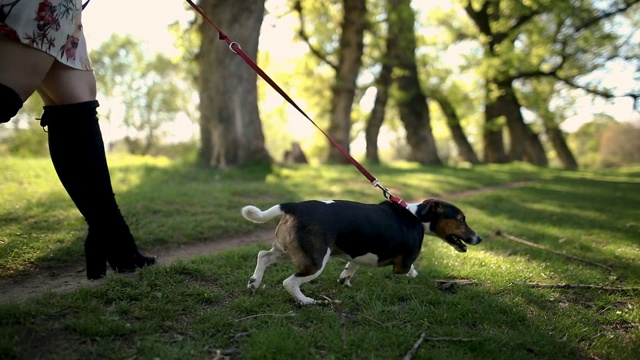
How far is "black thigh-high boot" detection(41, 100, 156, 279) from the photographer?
3199mm

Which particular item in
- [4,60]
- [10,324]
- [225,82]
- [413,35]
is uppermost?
[413,35]

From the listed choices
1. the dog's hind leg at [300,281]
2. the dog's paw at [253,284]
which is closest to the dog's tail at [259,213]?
the dog's hind leg at [300,281]

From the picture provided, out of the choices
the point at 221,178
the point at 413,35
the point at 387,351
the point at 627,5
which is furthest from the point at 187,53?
the point at 627,5

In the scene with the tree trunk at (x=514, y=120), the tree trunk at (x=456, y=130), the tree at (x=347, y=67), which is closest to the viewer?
the tree at (x=347, y=67)

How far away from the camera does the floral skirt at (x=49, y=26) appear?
102 inches

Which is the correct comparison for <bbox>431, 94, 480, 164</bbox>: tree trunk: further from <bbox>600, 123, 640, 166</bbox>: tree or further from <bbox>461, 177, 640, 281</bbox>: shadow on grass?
<bbox>600, 123, 640, 166</bbox>: tree

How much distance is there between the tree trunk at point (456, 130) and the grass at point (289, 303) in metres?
19.4

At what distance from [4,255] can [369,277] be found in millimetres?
3567

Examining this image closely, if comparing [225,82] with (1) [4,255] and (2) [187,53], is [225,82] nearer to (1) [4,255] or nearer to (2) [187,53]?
(2) [187,53]

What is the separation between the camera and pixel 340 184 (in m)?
10.4

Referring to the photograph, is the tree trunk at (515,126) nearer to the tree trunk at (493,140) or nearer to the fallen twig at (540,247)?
the tree trunk at (493,140)

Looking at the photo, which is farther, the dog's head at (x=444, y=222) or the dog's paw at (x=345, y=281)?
the dog's head at (x=444, y=222)

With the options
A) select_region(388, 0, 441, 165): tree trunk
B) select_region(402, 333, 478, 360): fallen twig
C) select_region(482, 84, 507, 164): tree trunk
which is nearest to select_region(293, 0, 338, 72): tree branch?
select_region(388, 0, 441, 165): tree trunk

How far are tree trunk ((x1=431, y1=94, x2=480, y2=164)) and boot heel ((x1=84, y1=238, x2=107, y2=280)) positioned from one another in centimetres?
2436
